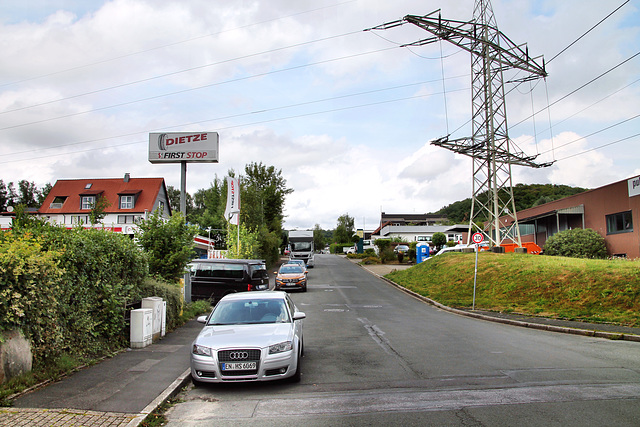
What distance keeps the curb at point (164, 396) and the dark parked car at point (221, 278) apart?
34.9 ft

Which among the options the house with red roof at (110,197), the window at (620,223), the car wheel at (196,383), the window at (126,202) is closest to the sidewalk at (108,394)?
the car wheel at (196,383)

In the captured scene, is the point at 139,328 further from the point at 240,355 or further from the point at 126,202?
the point at 126,202

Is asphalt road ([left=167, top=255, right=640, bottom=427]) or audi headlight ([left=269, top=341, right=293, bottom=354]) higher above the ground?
audi headlight ([left=269, top=341, right=293, bottom=354])

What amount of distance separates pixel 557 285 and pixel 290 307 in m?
13.7

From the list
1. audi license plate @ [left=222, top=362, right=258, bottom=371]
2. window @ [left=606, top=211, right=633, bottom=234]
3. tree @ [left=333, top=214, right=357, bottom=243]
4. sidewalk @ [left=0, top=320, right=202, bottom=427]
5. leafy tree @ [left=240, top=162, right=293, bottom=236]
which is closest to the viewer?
sidewalk @ [left=0, top=320, right=202, bottom=427]

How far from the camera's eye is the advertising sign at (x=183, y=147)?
25.9 metres

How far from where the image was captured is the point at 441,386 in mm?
7227

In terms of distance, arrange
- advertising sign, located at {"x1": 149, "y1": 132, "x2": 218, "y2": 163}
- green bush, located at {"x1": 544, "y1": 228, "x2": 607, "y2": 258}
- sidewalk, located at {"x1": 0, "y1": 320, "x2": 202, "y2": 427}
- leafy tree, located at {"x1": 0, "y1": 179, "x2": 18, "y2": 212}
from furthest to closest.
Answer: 1. leafy tree, located at {"x1": 0, "y1": 179, "x2": 18, "y2": 212}
2. green bush, located at {"x1": 544, "y1": 228, "x2": 607, "y2": 258}
3. advertising sign, located at {"x1": 149, "y1": 132, "x2": 218, "y2": 163}
4. sidewalk, located at {"x1": 0, "y1": 320, "x2": 202, "y2": 427}

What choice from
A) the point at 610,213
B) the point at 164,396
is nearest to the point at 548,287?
the point at 610,213

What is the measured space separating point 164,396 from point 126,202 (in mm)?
59931

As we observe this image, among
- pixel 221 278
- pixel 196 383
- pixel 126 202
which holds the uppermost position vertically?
pixel 126 202

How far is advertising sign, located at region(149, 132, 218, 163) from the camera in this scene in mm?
25891

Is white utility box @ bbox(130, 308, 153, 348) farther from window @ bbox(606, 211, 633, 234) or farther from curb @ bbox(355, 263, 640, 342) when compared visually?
window @ bbox(606, 211, 633, 234)

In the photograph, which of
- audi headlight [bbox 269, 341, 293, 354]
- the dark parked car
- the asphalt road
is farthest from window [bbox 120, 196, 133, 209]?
audi headlight [bbox 269, 341, 293, 354]
